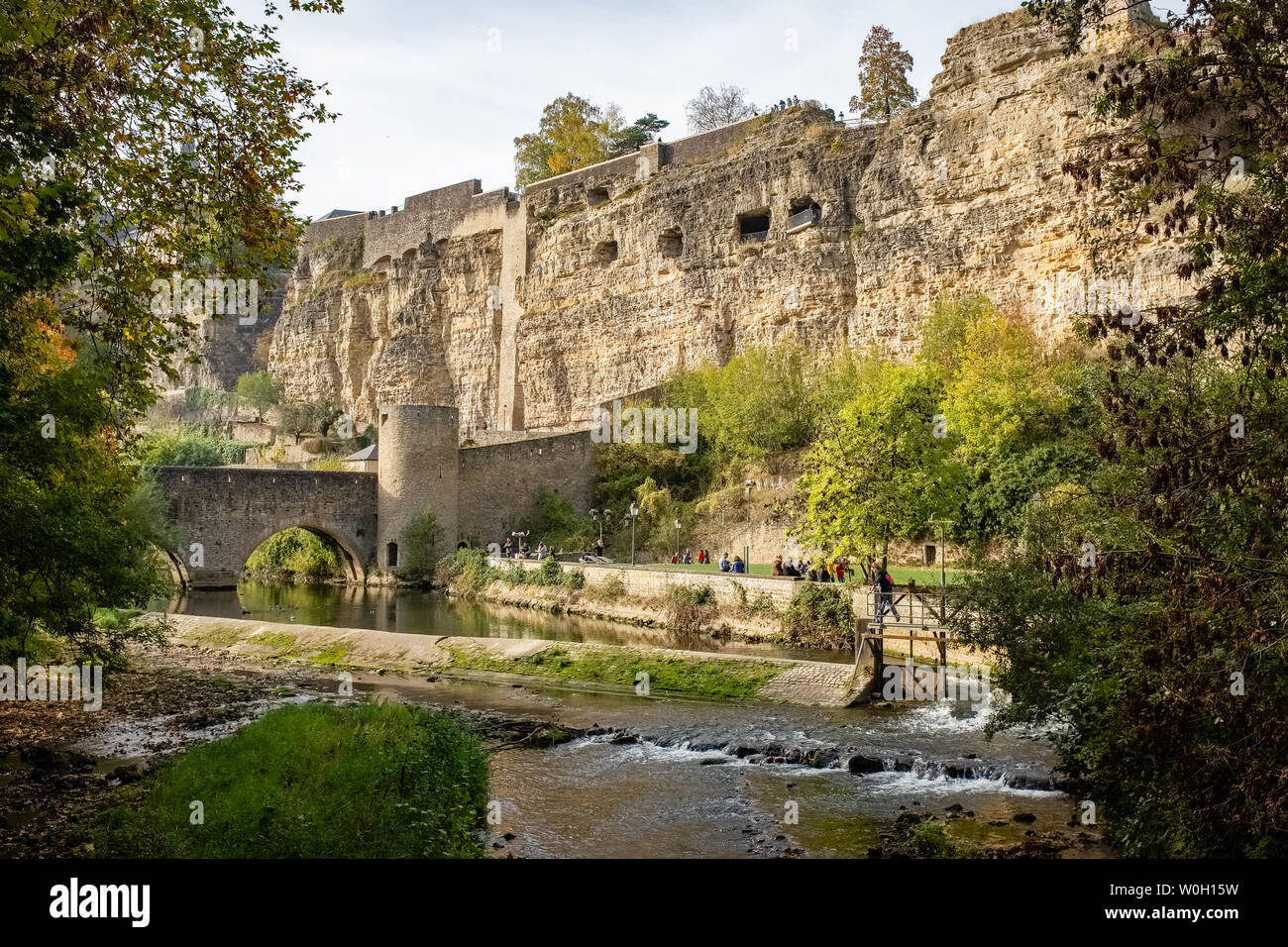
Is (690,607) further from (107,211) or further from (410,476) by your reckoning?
(107,211)

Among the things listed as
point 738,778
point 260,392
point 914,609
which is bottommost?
point 738,778

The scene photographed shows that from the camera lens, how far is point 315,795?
8734 mm

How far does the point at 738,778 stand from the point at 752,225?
32693mm

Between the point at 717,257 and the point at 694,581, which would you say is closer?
the point at 694,581

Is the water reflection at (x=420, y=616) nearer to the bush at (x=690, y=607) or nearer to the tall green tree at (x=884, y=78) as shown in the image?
the bush at (x=690, y=607)

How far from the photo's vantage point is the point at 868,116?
4066cm

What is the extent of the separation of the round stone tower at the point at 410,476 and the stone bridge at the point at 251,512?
683 millimetres

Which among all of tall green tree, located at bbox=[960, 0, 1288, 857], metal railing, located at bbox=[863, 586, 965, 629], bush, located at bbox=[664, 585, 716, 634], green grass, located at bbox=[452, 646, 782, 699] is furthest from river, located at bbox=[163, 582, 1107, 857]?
bush, located at bbox=[664, 585, 716, 634]

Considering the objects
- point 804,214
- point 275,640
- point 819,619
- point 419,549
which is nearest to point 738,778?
point 819,619

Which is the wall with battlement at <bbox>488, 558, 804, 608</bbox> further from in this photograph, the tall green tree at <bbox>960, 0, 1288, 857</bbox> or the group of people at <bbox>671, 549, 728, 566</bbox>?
the tall green tree at <bbox>960, 0, 1288, 857</bbox>

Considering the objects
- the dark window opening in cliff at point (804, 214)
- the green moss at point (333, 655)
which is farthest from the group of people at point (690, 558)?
the dark window opening in cliff at point (804, 214)

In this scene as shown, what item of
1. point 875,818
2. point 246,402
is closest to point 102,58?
point 875,818

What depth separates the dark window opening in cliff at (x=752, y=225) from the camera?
41312 millimetres

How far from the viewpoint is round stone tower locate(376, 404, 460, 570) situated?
3647 cm
